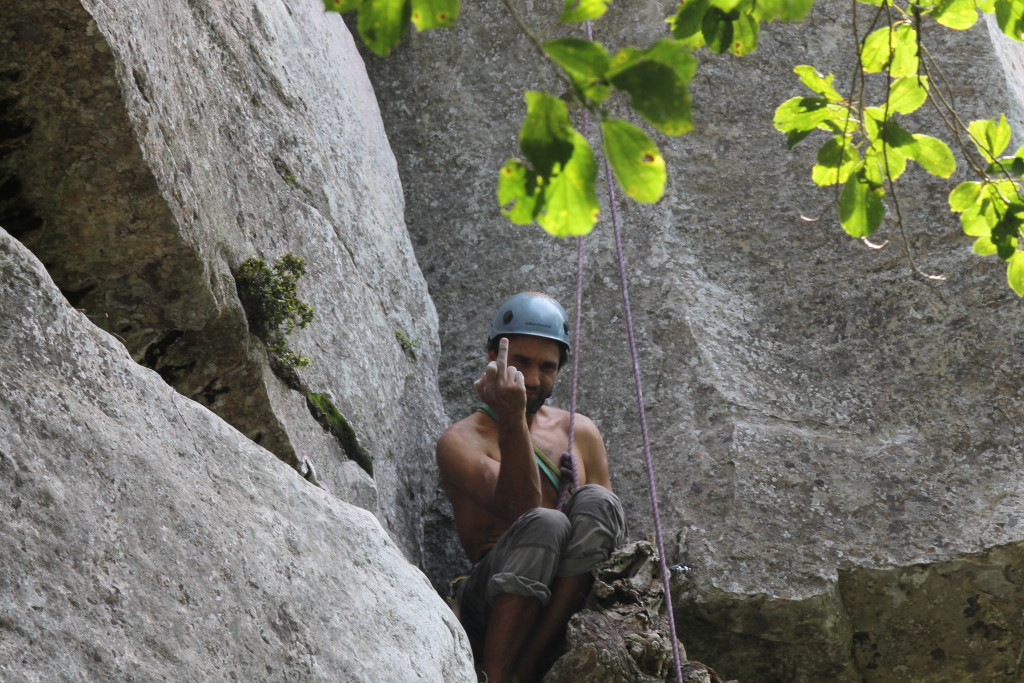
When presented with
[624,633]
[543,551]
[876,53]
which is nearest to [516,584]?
[543,551]

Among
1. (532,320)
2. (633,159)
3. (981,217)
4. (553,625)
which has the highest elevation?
(532,320)

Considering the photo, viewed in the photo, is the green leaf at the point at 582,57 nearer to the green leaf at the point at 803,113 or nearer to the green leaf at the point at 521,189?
the green leaf at the point at 521,189

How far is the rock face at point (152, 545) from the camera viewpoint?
6.68 ft

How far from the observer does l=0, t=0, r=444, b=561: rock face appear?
306 cm

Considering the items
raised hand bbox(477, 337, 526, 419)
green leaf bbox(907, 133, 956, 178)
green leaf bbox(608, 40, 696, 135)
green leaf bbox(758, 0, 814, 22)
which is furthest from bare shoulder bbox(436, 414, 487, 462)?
green leaf bbox(608, 40, 696, 135)

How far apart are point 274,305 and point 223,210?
320 mm

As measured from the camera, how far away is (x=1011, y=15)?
8.89 ft

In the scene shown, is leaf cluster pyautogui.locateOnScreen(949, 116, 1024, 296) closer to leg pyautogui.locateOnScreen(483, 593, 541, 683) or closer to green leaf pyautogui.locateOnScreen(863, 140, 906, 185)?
green leaf pyautogui.locateOnScreen(863, 140, 906, 185)

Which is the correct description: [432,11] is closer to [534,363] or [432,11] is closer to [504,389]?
[504,389]

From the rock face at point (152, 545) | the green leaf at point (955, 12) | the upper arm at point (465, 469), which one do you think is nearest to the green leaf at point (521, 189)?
the rock face at point (152, 545)

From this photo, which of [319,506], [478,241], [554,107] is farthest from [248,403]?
[478,241]

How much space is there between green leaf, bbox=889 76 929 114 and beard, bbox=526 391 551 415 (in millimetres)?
2249

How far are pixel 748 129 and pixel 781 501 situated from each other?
2.09 metres

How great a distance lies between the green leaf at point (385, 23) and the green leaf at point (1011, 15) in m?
1.48
